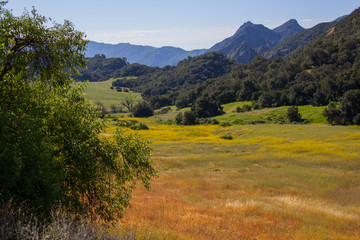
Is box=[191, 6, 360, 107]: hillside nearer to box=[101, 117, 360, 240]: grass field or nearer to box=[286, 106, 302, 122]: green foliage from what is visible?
box=[286, 106, 302, 122]: green foliage

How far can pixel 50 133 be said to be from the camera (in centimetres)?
825

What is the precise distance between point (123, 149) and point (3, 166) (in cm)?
454

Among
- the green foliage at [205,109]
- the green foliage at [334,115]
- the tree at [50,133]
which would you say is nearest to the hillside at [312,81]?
the green foliage at [205,109]

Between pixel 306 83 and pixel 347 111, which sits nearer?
pixel 347 111

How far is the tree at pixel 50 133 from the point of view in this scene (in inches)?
257

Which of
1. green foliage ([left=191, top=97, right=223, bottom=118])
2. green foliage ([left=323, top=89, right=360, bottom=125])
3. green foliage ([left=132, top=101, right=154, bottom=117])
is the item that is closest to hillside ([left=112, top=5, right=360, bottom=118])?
green foliage ([left=191, top=97, right=223, bottom=118])

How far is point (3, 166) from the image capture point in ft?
19.6

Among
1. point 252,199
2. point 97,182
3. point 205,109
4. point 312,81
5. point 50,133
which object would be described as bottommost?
point 205,109

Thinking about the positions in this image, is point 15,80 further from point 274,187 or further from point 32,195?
point 274,187

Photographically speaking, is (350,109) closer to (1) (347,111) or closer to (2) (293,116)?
(1) (347,111)

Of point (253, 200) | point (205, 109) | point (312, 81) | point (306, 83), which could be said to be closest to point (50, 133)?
point (253, 200)

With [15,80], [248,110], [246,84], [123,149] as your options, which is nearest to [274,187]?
[123,149]

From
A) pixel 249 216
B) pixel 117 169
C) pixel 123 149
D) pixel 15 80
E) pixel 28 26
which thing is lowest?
pixel 249 216

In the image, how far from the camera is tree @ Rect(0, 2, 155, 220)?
652cm
